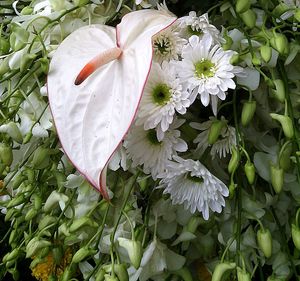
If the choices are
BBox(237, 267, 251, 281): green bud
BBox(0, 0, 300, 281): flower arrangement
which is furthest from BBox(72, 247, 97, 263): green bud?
BBox(237, 267, 251, 281): green bud

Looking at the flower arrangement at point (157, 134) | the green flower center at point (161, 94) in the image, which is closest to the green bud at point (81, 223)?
the flower arrangement at point (157, 134)

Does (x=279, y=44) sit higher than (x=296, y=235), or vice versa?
(x=279, y=44)

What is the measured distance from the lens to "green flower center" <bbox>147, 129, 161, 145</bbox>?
46cm

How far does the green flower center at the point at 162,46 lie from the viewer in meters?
0.45

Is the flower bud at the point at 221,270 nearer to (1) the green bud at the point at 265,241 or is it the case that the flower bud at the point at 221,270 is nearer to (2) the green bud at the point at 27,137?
(1) the green bud at the point at 265,241

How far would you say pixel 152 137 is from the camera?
1.53 feet

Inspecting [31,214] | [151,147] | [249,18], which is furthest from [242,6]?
[31,214]

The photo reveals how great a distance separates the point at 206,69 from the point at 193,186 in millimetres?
89

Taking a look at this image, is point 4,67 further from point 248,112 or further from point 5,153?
point 248,112

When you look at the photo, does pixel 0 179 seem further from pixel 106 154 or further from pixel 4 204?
pixel 106 154

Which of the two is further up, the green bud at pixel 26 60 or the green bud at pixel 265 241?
the green bud at pixel 26 60

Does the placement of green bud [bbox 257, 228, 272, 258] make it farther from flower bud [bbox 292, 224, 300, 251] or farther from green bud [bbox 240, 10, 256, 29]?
green bud [bbox 240, 10, 256, 29]

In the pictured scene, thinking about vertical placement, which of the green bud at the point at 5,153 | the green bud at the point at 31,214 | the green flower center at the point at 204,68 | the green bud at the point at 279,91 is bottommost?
the green bud at the point at 31,214

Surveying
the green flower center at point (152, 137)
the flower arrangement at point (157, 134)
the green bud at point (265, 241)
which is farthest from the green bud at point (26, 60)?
the green bud at point (265, 241)
